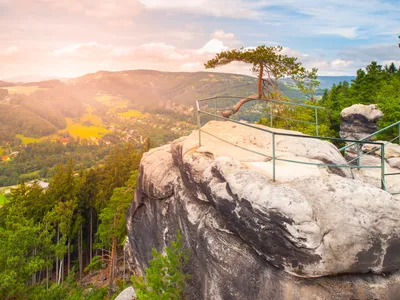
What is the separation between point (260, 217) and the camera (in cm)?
603

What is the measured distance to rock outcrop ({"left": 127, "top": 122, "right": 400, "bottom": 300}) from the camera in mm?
5660

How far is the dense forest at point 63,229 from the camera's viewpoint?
16.7 m

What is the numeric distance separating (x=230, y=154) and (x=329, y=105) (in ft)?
127

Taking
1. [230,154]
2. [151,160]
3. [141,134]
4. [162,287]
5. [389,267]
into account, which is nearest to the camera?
[389,267]

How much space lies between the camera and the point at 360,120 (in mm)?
28391

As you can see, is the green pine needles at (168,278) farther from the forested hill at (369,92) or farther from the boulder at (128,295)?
the forested hill at (369,92)

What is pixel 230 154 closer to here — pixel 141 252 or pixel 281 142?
pixel 281 142

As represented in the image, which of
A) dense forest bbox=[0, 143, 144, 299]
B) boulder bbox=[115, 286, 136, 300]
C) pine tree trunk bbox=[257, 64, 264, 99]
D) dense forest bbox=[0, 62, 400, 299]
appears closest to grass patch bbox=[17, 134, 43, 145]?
dense forest bbox=[0, 62, 400, 299]

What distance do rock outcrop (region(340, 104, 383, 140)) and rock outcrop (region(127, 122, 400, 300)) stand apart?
73.3ft

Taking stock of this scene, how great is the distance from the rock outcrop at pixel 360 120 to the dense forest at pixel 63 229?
21699 millimetres

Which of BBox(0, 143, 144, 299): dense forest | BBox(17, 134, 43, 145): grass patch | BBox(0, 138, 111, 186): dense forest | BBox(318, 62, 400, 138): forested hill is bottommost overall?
BBox(0, 138, 111, 186): dense forest

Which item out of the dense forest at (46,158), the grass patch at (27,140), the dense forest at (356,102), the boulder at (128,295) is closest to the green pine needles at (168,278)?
the boulder at (128,295)

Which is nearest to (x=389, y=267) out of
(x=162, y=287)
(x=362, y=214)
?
(x=362, y=214)

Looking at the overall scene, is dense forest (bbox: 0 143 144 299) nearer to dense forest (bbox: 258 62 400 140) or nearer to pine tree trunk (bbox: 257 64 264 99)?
pine tree trunk (bbox: 257 64 264 99)
